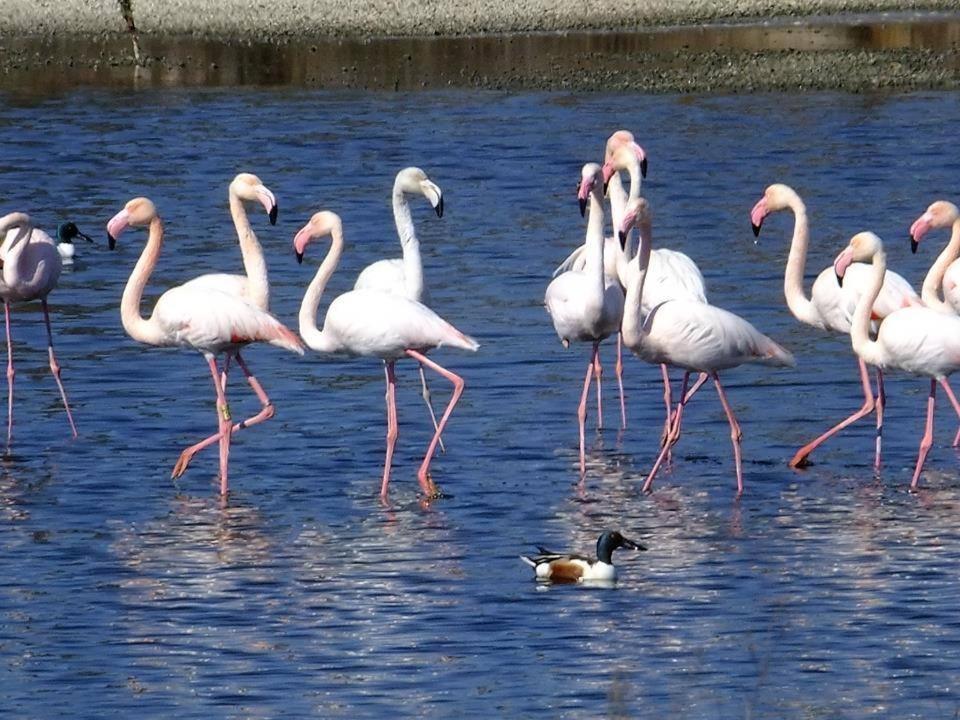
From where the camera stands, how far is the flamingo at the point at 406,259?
35.1ft

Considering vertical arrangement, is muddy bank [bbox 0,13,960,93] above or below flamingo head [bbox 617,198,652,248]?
above

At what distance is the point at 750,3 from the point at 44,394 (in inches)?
1149

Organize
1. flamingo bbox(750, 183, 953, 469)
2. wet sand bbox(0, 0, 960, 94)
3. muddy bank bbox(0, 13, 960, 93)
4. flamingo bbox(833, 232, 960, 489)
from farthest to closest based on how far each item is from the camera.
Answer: wet sand bbox(0, 0, 960, 94), muddy bank bbox(0, 13, 960, 93), flamingo bbox(750, 183, 953, 469), flamingo bbox(833, 232, 960, 489)

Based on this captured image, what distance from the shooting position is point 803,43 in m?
35.3

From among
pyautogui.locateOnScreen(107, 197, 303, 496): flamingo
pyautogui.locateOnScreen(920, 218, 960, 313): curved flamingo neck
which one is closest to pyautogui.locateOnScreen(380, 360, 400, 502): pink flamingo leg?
pyautogui.locateOnScreen(107, 197, 303, 496): flamingo

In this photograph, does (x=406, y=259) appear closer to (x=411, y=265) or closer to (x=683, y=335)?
(x=411, y=265)

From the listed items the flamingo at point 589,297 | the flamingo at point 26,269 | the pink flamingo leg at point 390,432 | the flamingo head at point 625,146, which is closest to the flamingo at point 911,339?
the flamingo at point 589,297

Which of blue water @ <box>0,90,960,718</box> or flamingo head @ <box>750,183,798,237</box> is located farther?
flamingo head @ <box>750,183,798,237</box>

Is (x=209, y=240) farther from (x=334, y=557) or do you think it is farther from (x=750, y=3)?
(x=750, y=3)

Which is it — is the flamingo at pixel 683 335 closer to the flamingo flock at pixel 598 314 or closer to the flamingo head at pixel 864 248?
the flamingo flock at pixel 598 314

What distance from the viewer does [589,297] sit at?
34.6 feet

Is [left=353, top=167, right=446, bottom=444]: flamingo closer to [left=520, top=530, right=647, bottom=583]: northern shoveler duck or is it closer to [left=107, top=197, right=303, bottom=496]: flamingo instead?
[left=107, top=197, right=303, bottom=496]: flamingo

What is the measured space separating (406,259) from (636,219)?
1280mm

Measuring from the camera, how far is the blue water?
7.42m
